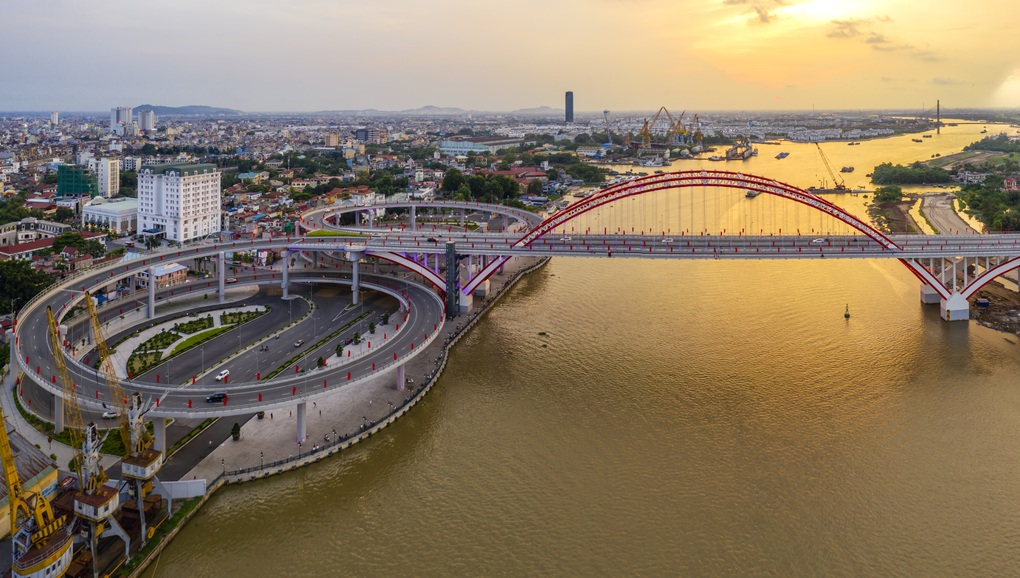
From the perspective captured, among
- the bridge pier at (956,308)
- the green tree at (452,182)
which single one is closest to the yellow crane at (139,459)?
the bridge pier at (956,308)

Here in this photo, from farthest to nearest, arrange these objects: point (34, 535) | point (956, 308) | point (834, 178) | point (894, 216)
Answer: point (834, 178)
point (894, 216)
point (956, 308)
point (34, 535)

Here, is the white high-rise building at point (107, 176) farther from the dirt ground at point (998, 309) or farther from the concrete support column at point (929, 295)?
the dirt ground at point (998, 309)

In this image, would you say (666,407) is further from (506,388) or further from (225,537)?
(225,537)

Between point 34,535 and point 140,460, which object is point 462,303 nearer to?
point 140,460

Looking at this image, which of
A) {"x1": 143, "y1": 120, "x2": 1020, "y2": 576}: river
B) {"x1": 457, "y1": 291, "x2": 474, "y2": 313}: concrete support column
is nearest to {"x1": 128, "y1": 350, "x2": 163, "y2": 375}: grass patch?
{"x1": 143, "y1": 120, "x2": 1020, "y2": 576}: river

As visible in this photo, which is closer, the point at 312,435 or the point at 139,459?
the point at 139,459

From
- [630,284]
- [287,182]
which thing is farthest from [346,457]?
[287,182]

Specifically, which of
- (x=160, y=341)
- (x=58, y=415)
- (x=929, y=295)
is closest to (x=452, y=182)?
(x=160, y=341)
